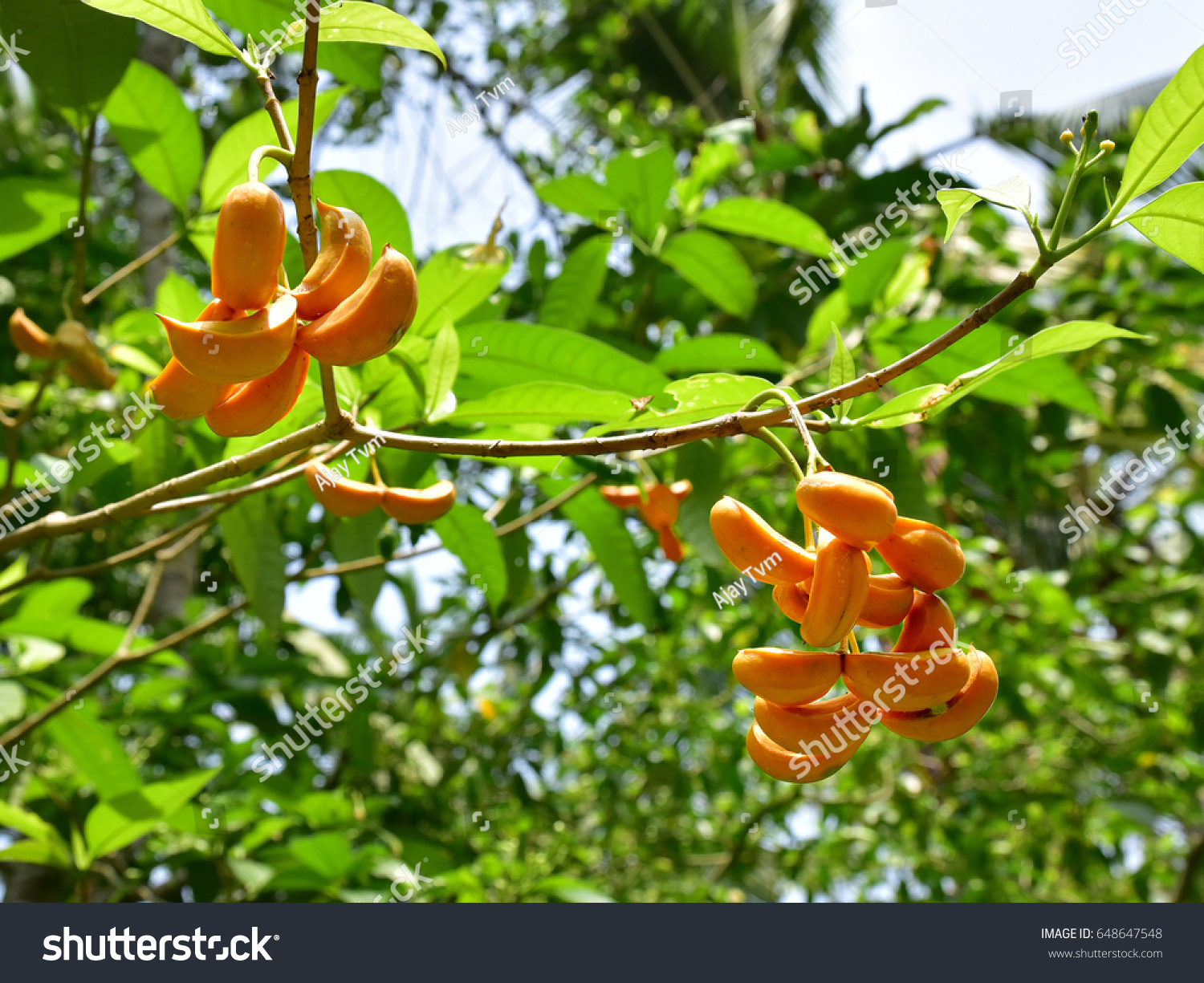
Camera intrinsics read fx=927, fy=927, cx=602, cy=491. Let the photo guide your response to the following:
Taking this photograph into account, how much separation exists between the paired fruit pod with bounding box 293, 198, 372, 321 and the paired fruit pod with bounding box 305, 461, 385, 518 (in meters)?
0.24

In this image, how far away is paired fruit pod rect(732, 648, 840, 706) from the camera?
61cm

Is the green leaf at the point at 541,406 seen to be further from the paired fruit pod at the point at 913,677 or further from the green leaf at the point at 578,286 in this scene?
the green leaf at the point at 578,286

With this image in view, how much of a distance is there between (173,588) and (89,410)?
A: 63 cm

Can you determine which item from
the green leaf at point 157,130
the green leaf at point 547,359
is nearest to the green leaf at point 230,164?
the green leaf at point 157,130

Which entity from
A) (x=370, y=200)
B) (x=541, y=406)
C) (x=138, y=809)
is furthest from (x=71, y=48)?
Answer: (x=138, y=809)

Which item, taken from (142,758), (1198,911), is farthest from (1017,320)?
(142,758)

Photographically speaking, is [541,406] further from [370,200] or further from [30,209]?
[30,209]

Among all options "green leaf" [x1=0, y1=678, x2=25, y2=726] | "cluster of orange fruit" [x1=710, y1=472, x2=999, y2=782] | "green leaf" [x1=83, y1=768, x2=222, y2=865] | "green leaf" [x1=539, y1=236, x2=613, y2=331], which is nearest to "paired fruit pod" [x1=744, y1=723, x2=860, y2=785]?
"cluster of orange fruit" [x1=710, y1=472, x2=999, y2=782]

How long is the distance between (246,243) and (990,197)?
1.73 feet

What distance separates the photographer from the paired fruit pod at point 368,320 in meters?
0.58

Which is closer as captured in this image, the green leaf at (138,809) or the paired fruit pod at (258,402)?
the paired fruit pod at (258,402)

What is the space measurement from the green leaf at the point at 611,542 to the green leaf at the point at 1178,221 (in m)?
0.95

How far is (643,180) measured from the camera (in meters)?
1.59

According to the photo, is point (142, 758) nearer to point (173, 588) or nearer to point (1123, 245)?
point (173, 588)
